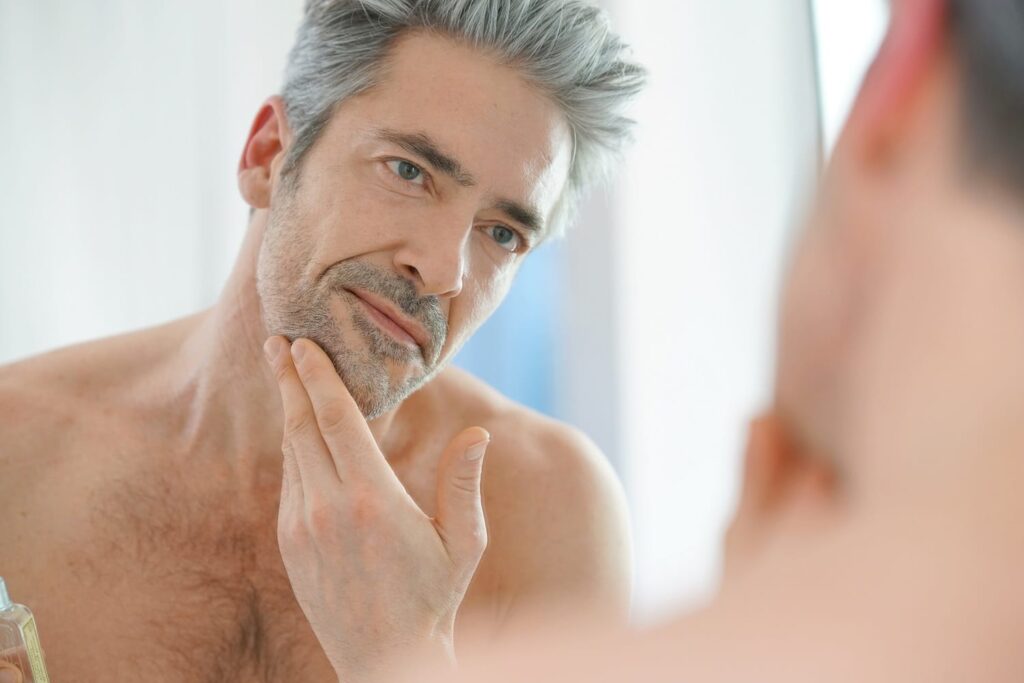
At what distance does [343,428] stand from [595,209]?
1325 millimetres

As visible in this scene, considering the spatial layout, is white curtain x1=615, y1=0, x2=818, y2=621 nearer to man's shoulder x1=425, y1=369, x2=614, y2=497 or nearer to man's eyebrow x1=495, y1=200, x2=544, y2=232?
man's shoulder x1=425, y1=369, x2=614, y2=497

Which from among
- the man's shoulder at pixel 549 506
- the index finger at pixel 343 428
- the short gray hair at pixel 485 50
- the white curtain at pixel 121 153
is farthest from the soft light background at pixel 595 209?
the index finger at pixel 343 428

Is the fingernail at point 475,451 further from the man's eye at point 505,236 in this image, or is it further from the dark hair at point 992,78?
the dark hair at point 992,78

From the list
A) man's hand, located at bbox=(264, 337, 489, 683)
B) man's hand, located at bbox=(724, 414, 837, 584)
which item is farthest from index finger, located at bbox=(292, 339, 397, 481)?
man's hand, located at bbox=(724, 414, 837, 584)

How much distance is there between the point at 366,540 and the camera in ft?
3.12

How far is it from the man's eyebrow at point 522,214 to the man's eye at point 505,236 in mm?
27

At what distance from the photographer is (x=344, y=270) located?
1139 millimetres

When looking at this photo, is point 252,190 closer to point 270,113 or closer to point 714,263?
point 270,113

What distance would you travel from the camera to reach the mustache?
1124 millimetres

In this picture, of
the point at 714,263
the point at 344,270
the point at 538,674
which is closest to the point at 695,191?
the point at 714,263

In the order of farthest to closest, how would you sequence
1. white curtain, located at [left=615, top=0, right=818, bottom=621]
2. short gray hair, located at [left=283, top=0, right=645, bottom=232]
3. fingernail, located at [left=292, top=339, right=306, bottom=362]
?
1. white curtain, located at [left=615, top=0, right=818, bottom=621]
2. short gray hair, located at [left=283, top=0, right=645, bottom=232]
3. fingernail, located at [left=292, top=339, right=306, bottom=362]

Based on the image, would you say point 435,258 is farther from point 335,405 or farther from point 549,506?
point 549,506

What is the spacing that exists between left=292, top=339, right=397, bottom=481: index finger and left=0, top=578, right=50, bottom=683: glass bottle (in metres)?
0.31

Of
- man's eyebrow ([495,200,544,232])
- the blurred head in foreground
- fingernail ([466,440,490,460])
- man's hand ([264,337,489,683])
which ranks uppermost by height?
man's eyebrow ([495,200,544,232])
